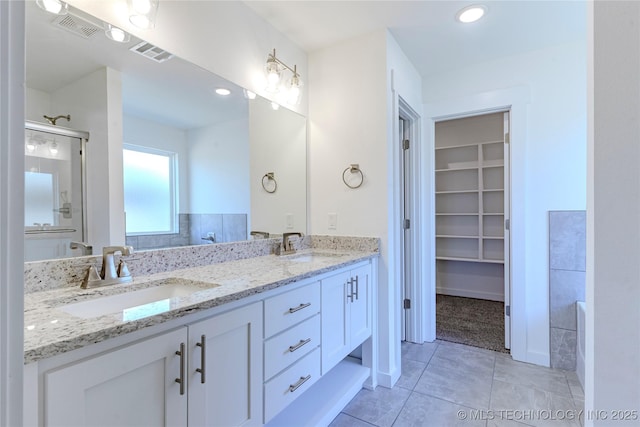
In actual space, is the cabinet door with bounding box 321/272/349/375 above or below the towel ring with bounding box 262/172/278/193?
below

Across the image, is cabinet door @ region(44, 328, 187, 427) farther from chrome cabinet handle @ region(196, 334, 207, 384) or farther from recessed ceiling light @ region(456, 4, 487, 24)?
Result: recessed ceiling light @ region(456, 4, 487, 24)

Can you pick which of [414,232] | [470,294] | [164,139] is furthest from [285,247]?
[470,294]

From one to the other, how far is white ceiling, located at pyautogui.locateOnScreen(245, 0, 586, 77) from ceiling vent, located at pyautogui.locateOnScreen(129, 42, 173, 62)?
2.30ft

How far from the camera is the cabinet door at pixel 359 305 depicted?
72.9 inches

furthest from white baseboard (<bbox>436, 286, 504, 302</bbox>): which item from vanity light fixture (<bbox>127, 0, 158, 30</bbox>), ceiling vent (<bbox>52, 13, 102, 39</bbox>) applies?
ceiling vent (<bbox>52, 13, 102, 39</bbox>)

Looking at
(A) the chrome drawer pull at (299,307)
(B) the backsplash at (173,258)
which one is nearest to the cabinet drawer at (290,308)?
(A) the chrome drawer pull at (299,307)

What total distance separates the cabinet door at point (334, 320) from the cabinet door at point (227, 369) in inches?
18.9

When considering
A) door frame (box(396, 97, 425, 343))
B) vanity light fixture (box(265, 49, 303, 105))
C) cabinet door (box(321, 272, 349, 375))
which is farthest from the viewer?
door frame (box(396, 97, 425, 343))

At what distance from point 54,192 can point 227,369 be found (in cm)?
93

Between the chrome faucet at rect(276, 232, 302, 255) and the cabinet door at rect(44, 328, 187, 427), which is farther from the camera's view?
the chrome faucet at rect(276, 232, 302, 255)

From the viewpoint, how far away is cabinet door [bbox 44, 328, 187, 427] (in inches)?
28.5

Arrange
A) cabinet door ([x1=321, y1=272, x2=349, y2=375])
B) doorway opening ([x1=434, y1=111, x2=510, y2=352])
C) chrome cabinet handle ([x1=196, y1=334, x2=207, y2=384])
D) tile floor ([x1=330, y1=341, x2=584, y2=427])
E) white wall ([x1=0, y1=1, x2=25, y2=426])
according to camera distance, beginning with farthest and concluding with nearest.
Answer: doorway opening ([x1=434, y1=111, x2=510, y2=352]) < tile floor ([x1=330, y1=341, x2=584, y2=427]) < cabinet door ([x1=321, y1=272, x2=349, y2=375]) < chrome cabinet handle ([x1=196, y1=334, x2=207, y2=384]) < white wall ([x1=0, y1=1, x2=25, y2=426])

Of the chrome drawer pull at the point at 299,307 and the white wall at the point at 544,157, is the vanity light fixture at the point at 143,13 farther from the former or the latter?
the white wall at the point at 544,157

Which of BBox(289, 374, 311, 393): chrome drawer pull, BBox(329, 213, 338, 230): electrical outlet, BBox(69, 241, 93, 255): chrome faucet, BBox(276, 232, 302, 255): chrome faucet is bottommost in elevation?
BBox(289, 374, 311, 393): chrome drawer pull
